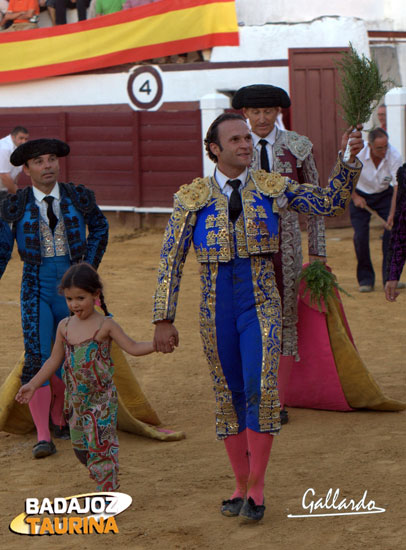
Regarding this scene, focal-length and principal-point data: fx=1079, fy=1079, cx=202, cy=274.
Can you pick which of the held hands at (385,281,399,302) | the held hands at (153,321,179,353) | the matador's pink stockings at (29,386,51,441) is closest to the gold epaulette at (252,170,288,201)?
the held hands at (153,321,179,353)

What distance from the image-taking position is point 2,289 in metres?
10.1

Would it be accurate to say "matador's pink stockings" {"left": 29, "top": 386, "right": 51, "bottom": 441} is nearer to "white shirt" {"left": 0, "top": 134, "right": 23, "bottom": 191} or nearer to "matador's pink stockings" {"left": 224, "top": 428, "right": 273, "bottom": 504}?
"matador's pink stockings" {"left": 224, "top": 428, "right": 273, "bottom": 504}

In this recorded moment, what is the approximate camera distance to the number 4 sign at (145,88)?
13625 millimetres

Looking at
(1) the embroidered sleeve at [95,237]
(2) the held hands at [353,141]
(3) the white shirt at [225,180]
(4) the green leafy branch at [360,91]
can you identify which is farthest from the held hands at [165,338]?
(1) the embroidered sleeve at [95,237]

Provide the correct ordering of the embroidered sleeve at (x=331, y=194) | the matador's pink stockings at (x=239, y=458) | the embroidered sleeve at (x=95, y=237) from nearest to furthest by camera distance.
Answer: the embroidered sleeve at (x=331, y=194), the matador's pink stockings at (x=239, y=458), the embroidered sleeve at (x=95, y=237)

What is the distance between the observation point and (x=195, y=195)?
3.91 meters

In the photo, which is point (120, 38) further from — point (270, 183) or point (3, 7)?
point (270, 183)

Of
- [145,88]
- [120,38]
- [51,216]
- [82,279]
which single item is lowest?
[82,279]

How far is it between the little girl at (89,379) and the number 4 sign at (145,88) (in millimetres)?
9781

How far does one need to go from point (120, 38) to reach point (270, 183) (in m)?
10.2

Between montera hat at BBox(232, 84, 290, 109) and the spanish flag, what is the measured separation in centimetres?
816

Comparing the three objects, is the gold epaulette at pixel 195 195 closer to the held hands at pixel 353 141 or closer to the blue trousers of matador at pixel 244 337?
the blue trousers of matador at pixel 244 337

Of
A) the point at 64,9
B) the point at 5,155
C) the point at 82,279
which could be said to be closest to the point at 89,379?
the point at 82,279

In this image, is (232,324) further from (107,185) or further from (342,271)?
(107,185)
